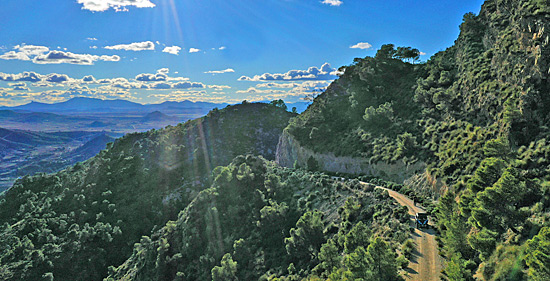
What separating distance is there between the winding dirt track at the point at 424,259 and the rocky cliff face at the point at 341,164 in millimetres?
28877

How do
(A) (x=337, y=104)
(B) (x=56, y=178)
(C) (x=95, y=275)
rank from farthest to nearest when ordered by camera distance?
(B) (x=56, y=178) → (A) (x=337, y=104) → (C) (x=95, y=275)

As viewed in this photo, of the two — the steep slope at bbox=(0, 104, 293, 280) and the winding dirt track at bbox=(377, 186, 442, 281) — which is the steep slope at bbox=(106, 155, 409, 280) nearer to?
the winding dirt track at bbox=(377, 186, 442, 281)

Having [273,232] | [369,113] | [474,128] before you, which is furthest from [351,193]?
[369,113]

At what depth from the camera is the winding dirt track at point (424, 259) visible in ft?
97.5

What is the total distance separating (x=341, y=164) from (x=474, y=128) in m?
34.8

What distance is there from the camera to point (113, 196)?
115m

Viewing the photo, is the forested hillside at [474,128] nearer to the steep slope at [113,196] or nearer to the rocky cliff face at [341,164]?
the rocky cliff face at [341,164]

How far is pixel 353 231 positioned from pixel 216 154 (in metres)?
113

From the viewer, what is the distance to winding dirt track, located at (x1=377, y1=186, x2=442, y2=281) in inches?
1170

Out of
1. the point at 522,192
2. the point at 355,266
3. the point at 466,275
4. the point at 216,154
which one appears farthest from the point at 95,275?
the point at 522,192

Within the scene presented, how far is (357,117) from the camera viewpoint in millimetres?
100812

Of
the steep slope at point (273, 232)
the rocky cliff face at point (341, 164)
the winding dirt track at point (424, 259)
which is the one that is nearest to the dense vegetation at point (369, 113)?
the rocky cliff face at point (341, 164)

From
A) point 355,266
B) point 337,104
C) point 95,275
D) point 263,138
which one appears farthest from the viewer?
point 263,138

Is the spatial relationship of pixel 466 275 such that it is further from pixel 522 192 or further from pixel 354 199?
pixel 354 199
